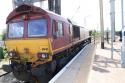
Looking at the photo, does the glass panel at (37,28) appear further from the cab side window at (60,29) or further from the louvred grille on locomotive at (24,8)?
the cab side window at (60,29)

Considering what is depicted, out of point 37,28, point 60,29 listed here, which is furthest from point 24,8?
point 60,29

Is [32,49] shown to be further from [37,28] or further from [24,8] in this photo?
[24,8]

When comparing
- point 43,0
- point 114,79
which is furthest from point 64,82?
point 43,0

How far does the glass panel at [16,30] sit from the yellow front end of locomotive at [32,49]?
11.8 inches

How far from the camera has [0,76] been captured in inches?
457

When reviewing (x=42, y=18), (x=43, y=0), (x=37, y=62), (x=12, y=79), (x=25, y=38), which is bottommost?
(x=12, y=79)

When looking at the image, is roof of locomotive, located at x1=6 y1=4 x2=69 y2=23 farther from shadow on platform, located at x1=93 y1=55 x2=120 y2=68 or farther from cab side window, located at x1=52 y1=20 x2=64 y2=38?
shadow on platform, located at x1=93 y1=55 x2=120 y2=68

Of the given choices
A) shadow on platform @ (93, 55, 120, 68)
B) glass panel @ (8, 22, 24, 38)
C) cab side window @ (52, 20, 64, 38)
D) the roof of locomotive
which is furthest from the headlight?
shadow on platform @ (93, 55, 120, 68)

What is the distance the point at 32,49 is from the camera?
33.7 feet

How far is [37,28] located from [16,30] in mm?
1202

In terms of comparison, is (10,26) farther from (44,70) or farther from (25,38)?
(44,70)

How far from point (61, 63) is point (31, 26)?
2873mm

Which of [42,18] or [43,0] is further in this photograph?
[43,0]

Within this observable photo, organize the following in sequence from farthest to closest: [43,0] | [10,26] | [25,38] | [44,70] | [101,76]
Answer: [43,0]
[10,26]
[25,38]
[44,70]
[101,76]
